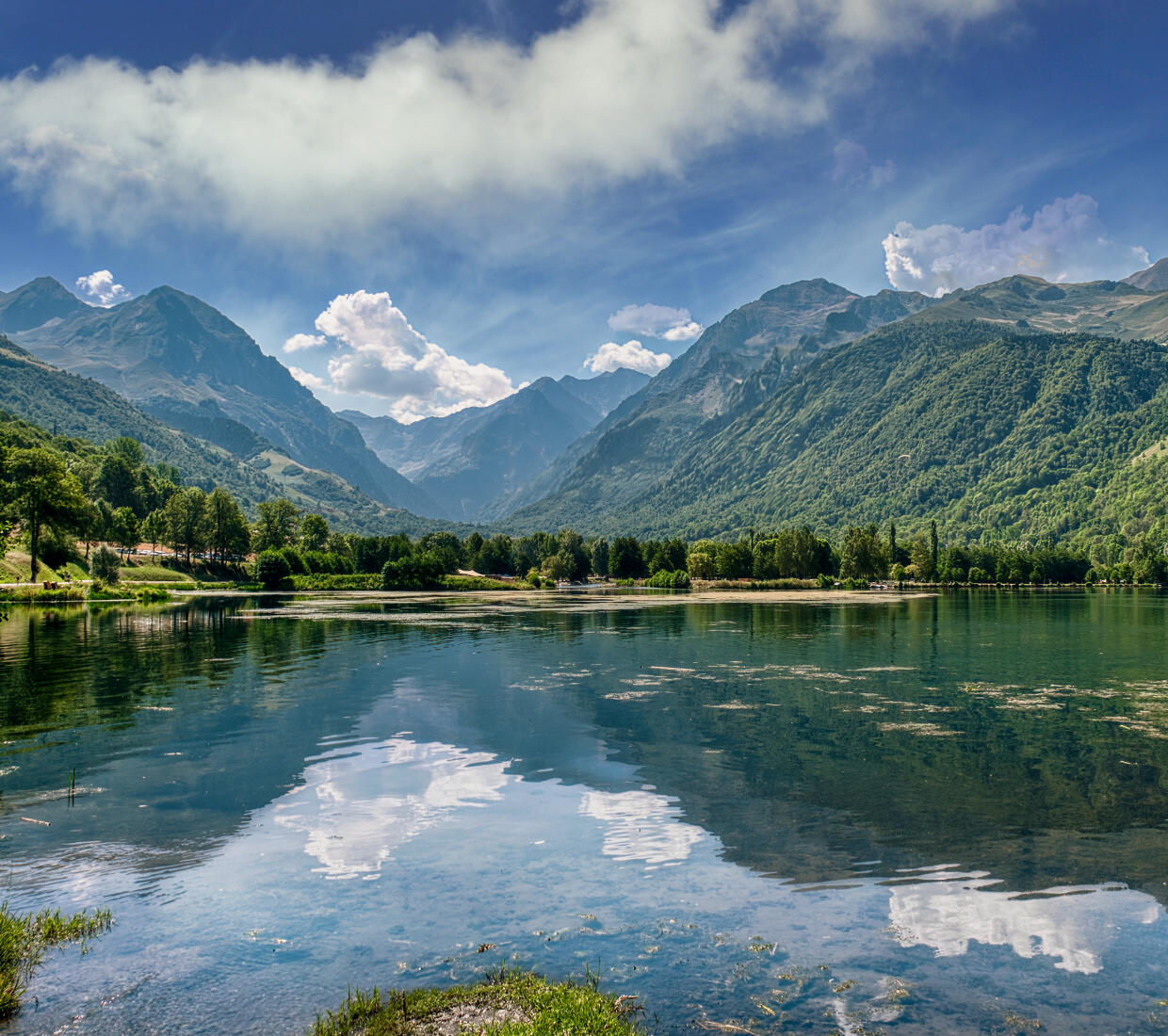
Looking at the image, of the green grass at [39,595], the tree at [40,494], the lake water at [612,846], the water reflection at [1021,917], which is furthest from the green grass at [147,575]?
the water reflection at [1021,917]

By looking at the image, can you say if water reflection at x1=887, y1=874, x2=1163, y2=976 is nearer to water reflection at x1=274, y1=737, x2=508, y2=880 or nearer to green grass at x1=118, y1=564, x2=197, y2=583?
water reflection at x1=274, y1=737, x2=508, y2=880

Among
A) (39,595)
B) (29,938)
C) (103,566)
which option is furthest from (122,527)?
(29,938)

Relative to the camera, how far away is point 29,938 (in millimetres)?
12688

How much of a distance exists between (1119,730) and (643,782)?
22.0 meters

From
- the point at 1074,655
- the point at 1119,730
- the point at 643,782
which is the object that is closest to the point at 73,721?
the point at 643,782

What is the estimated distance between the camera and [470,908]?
14336 mm

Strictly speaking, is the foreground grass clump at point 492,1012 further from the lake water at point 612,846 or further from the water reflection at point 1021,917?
the water reflection at point 1021,917

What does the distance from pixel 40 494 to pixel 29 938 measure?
470ft

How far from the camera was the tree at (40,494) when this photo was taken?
417ft

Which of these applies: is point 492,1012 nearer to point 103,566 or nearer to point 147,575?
point 103,566

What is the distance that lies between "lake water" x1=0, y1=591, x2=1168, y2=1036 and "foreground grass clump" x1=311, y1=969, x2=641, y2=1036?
60cm

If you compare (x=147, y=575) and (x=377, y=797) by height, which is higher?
(x=377, y=797)

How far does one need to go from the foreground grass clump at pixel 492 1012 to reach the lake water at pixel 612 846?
1.98 feet

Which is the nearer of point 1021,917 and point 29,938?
point 29,938
